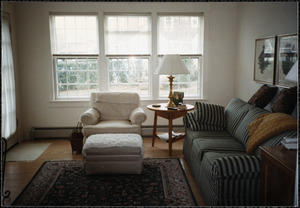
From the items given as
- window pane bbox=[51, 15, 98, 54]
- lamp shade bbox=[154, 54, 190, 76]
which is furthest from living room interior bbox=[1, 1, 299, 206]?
lamp shade bbox=[154, 54, 190, 76]

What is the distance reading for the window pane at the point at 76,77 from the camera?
5.31 meters

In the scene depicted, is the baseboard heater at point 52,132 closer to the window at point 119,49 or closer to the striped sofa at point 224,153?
the window at point 119,49

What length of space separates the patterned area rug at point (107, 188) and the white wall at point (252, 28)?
2.08 m

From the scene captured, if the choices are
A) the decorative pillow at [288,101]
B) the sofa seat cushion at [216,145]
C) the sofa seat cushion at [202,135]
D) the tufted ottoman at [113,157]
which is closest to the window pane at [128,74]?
the sofa seat cushion at [202,135]

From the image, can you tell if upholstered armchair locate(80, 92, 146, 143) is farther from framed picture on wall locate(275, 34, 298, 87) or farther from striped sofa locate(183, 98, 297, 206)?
framed picture on wall locate(275, 34, 298, 87)

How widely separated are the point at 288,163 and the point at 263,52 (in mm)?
2701

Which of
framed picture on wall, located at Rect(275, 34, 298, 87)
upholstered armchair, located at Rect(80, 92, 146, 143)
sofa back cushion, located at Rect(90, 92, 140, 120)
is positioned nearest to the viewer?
framed picture on wall, located at Rect(275, 34, 298, 87)

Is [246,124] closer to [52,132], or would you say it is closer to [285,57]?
[285,57]

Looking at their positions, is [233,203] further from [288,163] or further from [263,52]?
[263,52]

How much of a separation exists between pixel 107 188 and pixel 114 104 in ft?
6.43

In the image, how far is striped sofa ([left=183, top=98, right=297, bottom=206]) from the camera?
8.14 ft

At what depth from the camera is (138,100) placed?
4.96 metres

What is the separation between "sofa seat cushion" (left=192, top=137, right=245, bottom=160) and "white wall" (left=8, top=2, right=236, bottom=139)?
2.00m

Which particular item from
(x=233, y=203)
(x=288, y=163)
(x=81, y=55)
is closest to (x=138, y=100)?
(x=81, y=55)
